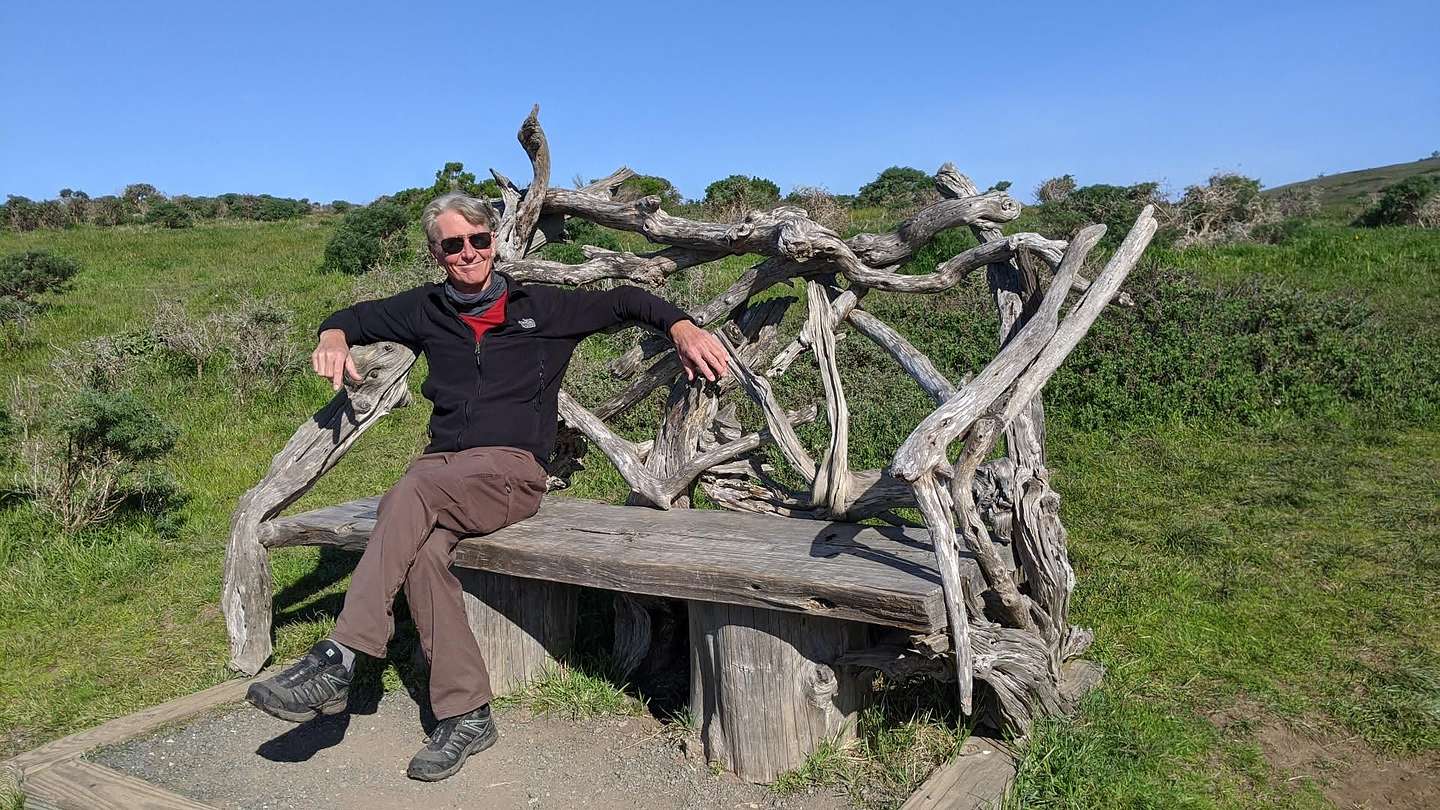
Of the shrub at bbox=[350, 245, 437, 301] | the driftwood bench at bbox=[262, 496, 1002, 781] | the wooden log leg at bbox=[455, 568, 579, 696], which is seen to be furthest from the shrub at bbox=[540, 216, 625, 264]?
the driftwood bench at bbox=[262, 496, 1002, 781]

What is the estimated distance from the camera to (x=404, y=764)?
145 inches

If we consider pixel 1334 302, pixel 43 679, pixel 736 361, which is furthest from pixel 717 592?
pixel 1334 302

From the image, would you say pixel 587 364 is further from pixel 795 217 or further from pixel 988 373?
pixel 988 373

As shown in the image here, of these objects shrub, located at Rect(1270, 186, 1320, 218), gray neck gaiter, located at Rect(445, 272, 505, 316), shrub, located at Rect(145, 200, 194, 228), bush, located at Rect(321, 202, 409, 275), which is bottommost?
gray neck gaiter, located at Rect(445, 272, 505, 316)

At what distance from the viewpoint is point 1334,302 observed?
7.89 metres

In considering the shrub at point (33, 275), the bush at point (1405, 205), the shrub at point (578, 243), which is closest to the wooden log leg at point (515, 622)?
the shrub at point (578, 243)

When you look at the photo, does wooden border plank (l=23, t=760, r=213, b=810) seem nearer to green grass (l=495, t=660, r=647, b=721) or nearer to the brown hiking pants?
the brown hiking pants

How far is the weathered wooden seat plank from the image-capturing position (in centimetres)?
312

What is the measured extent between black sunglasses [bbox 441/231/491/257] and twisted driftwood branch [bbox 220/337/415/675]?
2.19ft

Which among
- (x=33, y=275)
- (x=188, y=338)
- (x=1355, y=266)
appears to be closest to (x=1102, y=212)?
(x=1355, y=266)

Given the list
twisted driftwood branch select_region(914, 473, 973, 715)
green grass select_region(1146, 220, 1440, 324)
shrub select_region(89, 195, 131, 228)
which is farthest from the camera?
shrub select_region(89, 195, 131, 228)

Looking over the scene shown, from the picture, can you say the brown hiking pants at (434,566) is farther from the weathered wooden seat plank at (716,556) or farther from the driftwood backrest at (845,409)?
the driftwood backrest at (845,409)

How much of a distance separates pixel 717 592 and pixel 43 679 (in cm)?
335

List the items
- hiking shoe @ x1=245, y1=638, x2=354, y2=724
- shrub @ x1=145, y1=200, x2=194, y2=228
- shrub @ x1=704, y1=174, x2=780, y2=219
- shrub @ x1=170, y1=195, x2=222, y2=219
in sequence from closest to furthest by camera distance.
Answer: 1. hiking shoe @ x1=245, y1=638, x2=354, y2=724
2. shrub @ x1=704, y1=174, x2=780, y2=219
3. shrub @ x1=145, y1=200, x2=194, y2=228
4. shrub @ x1=170, y1=195, x2=222, y2=219
